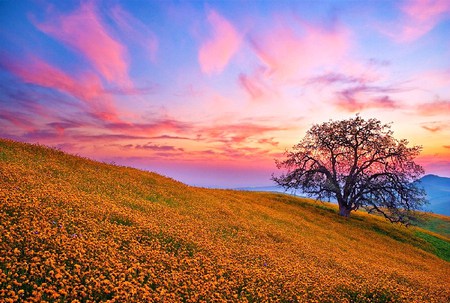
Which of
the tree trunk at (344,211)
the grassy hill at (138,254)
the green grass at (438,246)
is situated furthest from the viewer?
the tree trunk at (344,211)

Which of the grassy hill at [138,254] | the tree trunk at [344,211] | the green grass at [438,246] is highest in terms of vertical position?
the tree trunk at [344,211]

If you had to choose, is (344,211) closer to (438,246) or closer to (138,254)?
(438,246)

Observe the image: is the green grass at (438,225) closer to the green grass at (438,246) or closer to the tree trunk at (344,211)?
the green grass at (438,246)

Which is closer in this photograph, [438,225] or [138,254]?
[138,254]

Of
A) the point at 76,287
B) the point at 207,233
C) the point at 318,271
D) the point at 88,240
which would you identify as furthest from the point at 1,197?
the point at 318,271

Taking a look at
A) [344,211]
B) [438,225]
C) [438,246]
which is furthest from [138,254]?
[438,225]

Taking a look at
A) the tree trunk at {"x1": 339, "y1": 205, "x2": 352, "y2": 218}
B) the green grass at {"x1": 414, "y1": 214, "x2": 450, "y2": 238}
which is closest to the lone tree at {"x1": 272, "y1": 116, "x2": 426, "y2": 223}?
the tree trunk at {"x1": 339, "y1": 205, "x2": 352, "y2": 218}

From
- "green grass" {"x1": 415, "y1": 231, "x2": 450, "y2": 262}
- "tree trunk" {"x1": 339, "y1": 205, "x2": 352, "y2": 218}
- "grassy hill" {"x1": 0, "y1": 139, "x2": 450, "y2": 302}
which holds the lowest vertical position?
"green grass" {"x1": 415, "y1": 231, "x2": 450, "y2": 262}

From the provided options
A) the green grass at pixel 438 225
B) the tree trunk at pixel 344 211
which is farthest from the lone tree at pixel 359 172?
the green grass at pixel 438 225

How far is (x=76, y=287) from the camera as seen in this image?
6.77m

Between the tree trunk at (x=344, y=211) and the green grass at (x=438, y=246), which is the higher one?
the tree trunk at (x=344, y=211)

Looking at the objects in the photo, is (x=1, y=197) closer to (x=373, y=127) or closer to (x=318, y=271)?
(x=318, y=271)

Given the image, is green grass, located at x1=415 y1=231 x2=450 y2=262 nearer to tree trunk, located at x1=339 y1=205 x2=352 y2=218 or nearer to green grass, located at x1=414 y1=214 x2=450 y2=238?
tree trunk, located at x1=339 y1=205 x2=352 y2=218

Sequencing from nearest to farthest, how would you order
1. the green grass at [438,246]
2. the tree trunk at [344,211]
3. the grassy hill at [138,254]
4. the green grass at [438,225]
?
the grassy hill at [138,254] → the green grass at [438,246] → the tree trunk at [344,211] → the green grass at [438,225]
